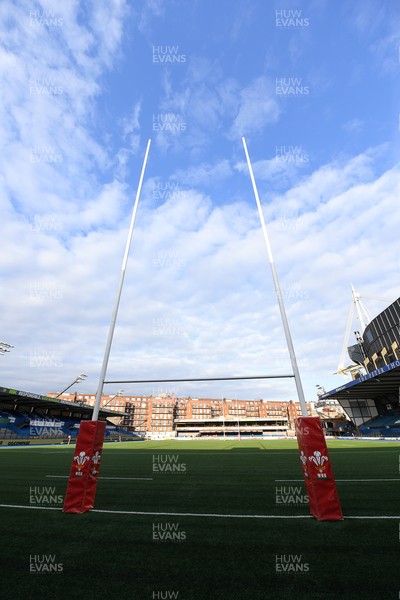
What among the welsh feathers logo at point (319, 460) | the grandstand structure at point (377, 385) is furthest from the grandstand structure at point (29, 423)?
A: the grandstand structure at point (377, 385)

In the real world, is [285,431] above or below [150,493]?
above

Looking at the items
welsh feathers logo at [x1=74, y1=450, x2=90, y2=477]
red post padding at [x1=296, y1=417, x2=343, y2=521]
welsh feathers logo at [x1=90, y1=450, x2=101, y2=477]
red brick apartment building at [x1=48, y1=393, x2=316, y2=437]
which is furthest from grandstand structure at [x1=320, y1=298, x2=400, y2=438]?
red brick apartment building at [x1=48, y1=393, x2=316, y2=437]

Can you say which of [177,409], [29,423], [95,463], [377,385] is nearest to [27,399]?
[29,423]

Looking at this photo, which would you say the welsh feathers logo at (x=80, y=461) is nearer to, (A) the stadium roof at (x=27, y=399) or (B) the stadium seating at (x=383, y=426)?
(A) the stadium roof at (x=27, y=399)

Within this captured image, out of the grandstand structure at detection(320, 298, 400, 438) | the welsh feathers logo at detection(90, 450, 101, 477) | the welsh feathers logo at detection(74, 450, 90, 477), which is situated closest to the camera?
the welsh feathers logo at detection(74, 450, 90, 477)

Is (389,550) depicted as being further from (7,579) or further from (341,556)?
(7,579)

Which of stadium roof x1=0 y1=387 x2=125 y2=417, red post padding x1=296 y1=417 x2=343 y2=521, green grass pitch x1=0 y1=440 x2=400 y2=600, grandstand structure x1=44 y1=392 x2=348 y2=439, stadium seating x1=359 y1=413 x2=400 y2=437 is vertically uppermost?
grandstand structure x1=44 y1=392 x2=348 y2=439

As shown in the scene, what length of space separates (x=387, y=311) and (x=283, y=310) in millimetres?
43382

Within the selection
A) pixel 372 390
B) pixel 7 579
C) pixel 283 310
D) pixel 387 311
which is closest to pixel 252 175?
pixel 283 310

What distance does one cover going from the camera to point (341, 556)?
3678mm

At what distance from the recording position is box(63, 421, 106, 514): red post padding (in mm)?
5582

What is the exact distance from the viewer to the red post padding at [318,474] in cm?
496

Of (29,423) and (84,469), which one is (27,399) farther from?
(84,469)

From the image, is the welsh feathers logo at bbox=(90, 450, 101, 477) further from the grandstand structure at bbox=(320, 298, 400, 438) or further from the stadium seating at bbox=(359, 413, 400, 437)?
the stadium seating at bbox=(359, 413, 400, 437)
